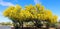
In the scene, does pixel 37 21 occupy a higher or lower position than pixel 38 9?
lower

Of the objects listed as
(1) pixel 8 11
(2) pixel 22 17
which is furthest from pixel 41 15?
(1) pixel 8 11

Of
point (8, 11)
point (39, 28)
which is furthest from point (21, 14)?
point (39, 28)

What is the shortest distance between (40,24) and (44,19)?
2513 mm

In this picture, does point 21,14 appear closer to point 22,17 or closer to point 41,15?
point 22,17

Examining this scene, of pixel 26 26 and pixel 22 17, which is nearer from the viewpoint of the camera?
pixel 22 17

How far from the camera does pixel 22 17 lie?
38812 millimetres

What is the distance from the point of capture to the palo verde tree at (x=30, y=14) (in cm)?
3859

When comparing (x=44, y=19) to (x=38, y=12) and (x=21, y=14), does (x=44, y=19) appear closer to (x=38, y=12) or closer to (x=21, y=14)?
(x=38, y=12)

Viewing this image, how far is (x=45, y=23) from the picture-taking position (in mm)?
41938

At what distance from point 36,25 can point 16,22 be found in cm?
464

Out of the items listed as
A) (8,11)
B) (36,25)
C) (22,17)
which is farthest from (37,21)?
(8,11)

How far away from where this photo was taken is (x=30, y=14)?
38.5m

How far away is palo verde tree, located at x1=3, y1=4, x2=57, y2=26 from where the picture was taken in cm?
3859

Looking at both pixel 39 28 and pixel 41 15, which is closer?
pixel 41 15
